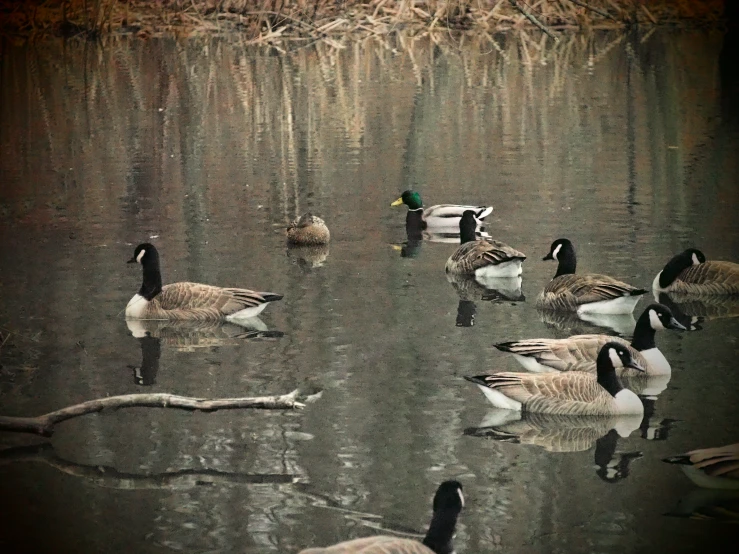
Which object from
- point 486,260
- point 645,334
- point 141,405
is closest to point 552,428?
point 645,334

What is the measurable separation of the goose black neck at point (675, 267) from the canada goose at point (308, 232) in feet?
11.7

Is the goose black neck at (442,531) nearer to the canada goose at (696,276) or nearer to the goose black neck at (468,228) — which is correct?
the canada goose at (696,276)

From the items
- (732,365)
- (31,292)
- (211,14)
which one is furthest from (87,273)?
(211,14)

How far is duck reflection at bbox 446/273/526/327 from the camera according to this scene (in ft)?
34.6

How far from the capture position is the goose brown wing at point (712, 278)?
1044cm

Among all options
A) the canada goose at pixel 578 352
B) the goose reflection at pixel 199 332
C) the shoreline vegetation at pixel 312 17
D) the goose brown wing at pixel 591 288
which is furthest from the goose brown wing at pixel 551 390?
the shoreline vegetation at pixel 312 17

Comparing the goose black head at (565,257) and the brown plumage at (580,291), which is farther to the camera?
the goose black head at (565,257)

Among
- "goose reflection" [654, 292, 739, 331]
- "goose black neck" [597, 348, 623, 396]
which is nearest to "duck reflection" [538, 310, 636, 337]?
"goose reflection" [654, 292, 739, 331]

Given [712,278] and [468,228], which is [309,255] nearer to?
[468,228]

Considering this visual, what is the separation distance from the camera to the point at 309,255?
40.5 feet

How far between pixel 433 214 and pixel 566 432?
6.60 m

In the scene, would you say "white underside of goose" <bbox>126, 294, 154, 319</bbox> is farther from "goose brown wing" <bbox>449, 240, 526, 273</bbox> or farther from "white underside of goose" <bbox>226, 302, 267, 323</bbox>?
"goose brown wing" <bbox>449, 240, 526, 273</bbox>

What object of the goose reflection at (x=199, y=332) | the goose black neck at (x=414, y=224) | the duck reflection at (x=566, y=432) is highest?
the goose black neck at (x=414, y=224)

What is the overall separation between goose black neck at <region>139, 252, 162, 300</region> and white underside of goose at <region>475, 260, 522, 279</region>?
9.53 ft
